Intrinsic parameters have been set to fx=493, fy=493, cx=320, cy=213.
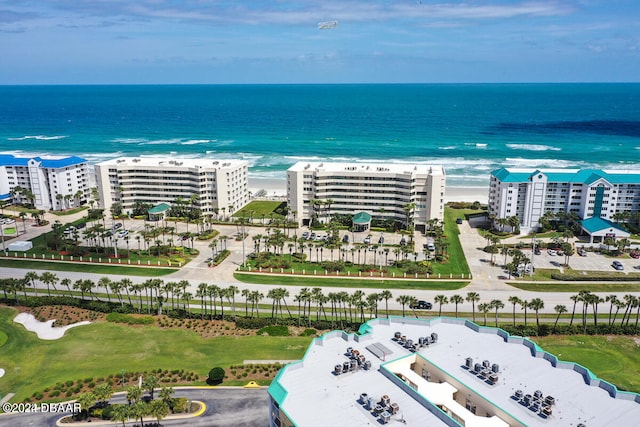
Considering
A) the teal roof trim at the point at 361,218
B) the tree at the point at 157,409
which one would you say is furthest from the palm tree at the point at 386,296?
the teal roof trim at the point at 361,218

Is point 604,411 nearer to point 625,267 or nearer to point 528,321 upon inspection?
point 528,321

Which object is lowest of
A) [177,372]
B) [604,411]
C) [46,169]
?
[177,372]

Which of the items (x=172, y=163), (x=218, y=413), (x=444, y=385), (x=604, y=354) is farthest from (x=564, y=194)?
(x=172, y=163)

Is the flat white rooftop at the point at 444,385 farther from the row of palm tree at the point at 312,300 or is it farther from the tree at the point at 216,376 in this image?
the row of palm tree at the point at 312,300

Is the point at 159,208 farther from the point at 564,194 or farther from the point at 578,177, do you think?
the point at 578,177


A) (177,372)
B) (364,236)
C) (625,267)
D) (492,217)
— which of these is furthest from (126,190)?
(625,267)

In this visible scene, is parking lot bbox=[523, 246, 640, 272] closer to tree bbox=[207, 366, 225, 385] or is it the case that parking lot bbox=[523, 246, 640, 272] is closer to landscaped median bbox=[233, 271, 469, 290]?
landscaped median bbox=[233, 271, 469, 290]
